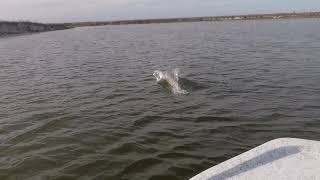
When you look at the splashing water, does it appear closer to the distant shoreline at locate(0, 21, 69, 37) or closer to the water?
the water

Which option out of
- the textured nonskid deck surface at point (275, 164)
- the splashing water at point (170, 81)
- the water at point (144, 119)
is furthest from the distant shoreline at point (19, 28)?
the textured nonskid deck surface at point (275, 164)

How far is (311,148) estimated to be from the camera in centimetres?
566

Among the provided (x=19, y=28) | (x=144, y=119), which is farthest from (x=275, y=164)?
(x=19, y=28)

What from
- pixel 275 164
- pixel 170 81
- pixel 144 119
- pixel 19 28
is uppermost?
pixel 19 28

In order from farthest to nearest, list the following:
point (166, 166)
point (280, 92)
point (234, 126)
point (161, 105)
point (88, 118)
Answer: point (280, 92)
point (161, 105)
point (88, 118)
point (234, 126)
point (166, 166)

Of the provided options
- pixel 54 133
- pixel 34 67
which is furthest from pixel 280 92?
pixel 34 67

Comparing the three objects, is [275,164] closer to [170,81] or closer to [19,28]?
[170,81]

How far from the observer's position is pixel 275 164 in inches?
210

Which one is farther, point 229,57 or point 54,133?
point 229,57

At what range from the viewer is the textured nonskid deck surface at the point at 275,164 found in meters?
5.05

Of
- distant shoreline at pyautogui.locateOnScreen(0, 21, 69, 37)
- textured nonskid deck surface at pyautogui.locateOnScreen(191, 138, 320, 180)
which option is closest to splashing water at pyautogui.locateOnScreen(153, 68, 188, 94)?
textured nonskid deck surface at pyautogui.locateOnScreen(191, 138, 320, 180)

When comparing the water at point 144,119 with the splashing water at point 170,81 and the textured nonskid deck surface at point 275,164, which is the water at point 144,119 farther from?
the textured nonskid deck surface at point 275,164

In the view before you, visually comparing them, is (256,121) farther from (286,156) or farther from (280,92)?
(286,156)

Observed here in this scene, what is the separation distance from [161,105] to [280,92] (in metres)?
4.39
